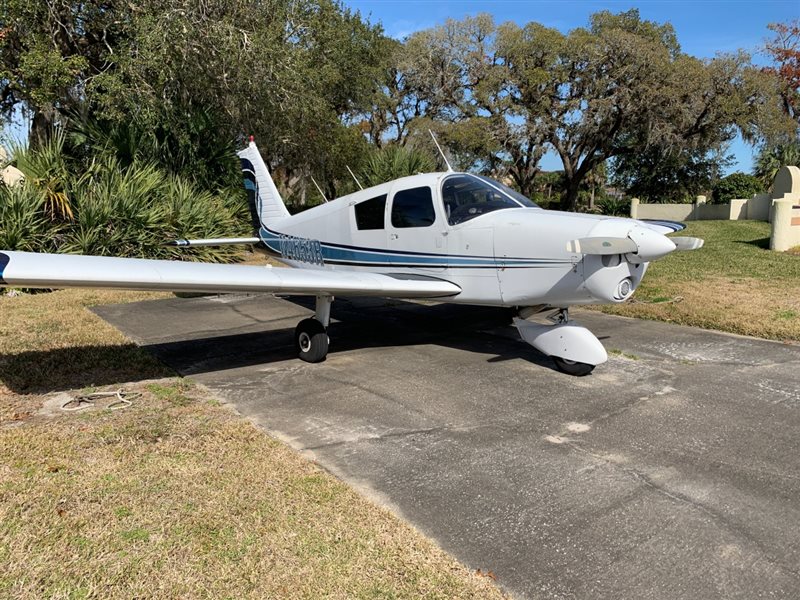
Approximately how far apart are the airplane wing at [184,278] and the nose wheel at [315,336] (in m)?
0.45

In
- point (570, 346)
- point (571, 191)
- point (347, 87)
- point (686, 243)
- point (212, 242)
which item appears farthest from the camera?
point (571, 191)

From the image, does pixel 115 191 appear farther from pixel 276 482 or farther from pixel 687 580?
pixel 687 580

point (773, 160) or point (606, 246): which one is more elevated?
point (773, 160)

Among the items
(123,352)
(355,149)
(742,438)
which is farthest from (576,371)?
(355,149)

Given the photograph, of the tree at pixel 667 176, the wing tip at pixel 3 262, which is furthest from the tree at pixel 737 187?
the wing tip at pixel 3 262

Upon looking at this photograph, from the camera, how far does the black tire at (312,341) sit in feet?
21.8

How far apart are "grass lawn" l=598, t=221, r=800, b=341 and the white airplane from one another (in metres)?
2.11

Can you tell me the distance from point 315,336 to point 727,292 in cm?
751

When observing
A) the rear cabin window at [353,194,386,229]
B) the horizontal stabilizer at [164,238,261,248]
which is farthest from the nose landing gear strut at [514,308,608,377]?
the horizontal stabilizer at [164,238,261,248]

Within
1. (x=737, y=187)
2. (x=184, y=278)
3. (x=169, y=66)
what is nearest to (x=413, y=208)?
(x=184, y=278)

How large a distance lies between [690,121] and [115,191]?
25164 mm

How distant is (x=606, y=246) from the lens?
205 inches

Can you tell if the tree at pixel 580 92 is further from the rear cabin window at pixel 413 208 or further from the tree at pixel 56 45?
the rear cabin window at pixel 413 208

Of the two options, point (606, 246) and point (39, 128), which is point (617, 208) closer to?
point (39, 128)
